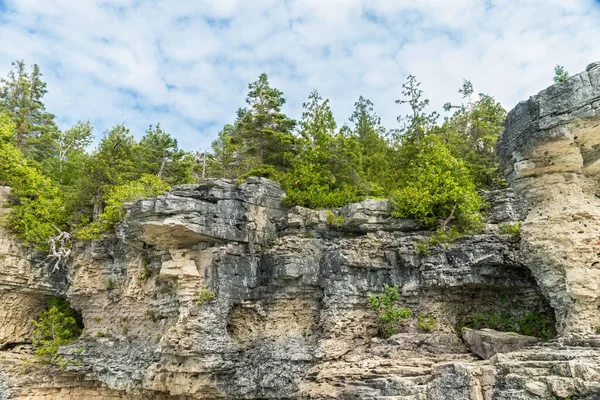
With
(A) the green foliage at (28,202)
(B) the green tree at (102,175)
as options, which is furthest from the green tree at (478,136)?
(A) the green foliage at (28,202)

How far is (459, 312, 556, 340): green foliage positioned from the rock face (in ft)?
6.84

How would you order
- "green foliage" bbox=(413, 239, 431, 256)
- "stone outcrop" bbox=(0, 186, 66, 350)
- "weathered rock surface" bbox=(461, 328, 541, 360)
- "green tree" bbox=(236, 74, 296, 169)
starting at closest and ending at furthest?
"weathered rock surface" bbox=(461, 328, 541, 360), "green foliage" bbox=(413, 239, 431, 256), "stone outcrop" bbox=(0, 186, 66, 350), "green tree" bbox=(236, 74, 296, 169)

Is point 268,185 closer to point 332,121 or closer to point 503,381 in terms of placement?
point 332,121

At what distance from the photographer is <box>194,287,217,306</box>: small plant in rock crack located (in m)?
15.0

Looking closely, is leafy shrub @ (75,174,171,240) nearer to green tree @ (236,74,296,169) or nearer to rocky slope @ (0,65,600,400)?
rocky slope @ (0,65,600,400)

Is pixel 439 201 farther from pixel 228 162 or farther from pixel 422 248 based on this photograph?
pixel 228 162

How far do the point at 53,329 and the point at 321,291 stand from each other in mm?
13256

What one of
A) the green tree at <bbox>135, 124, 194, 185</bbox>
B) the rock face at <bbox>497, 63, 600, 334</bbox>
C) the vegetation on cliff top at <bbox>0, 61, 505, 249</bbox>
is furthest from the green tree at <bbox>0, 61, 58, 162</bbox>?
the rock face at <bbox>497, 63, 600, 334</bbox>

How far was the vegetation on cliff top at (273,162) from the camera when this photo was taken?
57.3 ft

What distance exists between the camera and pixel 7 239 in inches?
749

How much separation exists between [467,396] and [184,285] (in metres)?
10.6

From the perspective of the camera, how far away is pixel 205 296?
15.1 meters

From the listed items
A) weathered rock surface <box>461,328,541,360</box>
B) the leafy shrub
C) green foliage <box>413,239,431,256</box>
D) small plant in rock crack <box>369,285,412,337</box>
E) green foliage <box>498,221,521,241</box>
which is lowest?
weathered rock surface <box>461,328,541,360</box>

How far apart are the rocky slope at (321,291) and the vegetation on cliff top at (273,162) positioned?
1.44m
